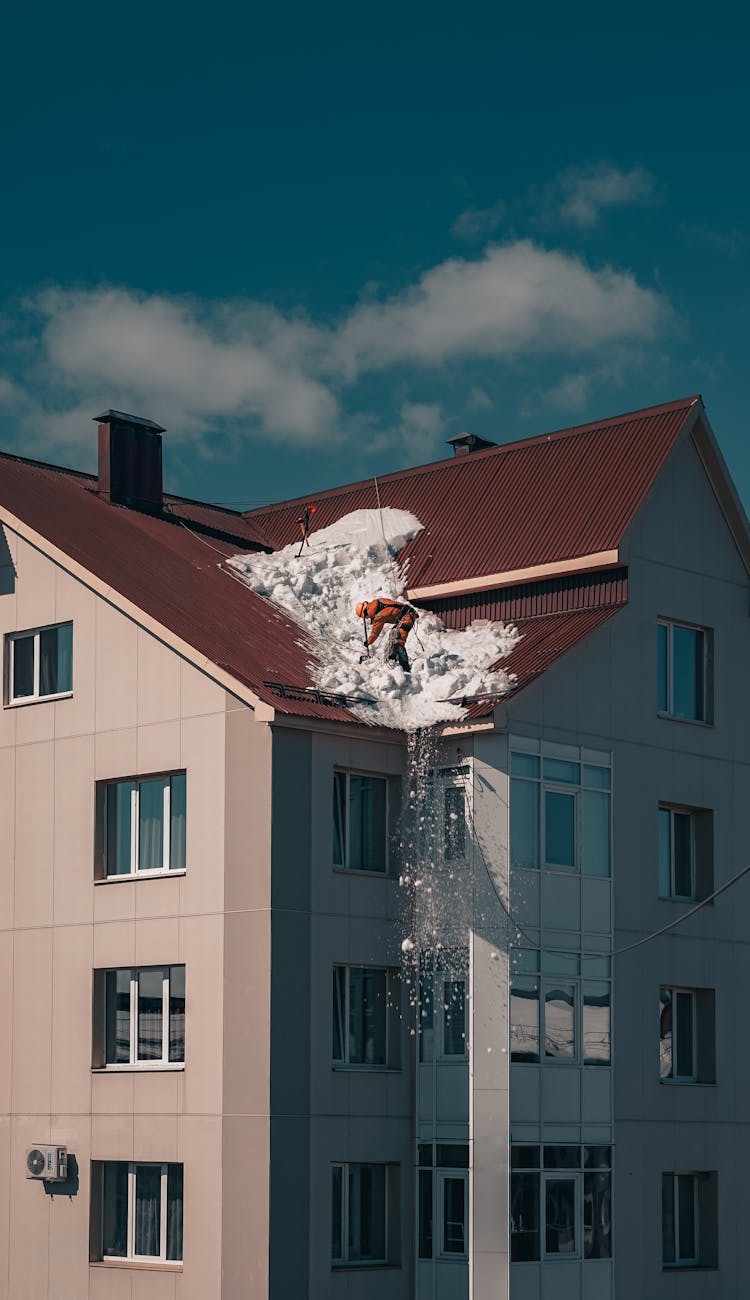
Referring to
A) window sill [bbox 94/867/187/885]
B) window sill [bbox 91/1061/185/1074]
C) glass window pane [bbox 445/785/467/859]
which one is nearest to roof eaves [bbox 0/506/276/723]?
window sill [bbox 94/867/187/885]

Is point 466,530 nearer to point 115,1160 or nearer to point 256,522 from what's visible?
point 256,522

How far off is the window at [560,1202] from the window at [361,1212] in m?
1.85

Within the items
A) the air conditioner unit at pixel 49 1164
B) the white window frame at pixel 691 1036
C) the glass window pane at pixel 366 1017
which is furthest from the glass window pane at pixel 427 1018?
the air conditioner unit at pixel 49 1164

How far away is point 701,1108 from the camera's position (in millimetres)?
28656

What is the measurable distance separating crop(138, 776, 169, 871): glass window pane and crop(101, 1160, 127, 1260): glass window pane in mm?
4224

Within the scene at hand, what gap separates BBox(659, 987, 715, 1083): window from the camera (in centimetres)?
2862

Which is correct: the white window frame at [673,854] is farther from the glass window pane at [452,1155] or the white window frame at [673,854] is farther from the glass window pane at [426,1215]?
the glass window pane at [426,1215]

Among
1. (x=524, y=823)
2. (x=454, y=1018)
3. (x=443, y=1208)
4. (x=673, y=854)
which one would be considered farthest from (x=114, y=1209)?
(x=673, y=854)

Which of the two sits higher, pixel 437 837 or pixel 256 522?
pixel 256 522

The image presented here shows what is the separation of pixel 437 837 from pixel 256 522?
12083 millimetres

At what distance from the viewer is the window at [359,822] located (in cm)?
2647

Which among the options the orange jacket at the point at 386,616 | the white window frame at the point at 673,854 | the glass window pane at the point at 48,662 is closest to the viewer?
the glass window pane at the point at 48,662

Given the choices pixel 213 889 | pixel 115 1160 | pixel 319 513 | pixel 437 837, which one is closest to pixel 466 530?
pixel 319 513

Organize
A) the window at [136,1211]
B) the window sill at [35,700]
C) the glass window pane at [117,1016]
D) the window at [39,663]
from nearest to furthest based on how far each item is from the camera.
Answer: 1. the window at [136,1211]
2. the glass window pane at [117,1016]
3. the window sill at [35,700]
4. the window at [39,663]
